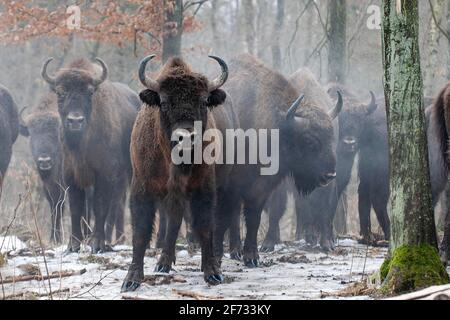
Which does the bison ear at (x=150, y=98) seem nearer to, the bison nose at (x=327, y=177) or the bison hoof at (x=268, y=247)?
the bison nose at (x=327, y=177)

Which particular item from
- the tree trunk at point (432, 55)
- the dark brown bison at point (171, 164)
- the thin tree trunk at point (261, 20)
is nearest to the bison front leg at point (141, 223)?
the dark brown bison at point (171, 164)

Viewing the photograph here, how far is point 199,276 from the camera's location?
8242mm

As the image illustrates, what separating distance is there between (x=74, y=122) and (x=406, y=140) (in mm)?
5575

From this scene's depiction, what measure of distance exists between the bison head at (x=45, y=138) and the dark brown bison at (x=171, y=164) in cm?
517

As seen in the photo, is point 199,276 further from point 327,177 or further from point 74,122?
point 74,122

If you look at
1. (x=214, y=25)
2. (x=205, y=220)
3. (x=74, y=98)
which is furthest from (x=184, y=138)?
(x=214, y=25)

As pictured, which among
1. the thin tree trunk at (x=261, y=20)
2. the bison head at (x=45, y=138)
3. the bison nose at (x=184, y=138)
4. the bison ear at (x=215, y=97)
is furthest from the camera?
the thin tree trunk at (x=261, y=20)

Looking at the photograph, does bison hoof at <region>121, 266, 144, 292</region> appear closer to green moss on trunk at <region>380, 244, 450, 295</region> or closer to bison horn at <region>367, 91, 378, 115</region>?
green moss on trunk at <region>380, 244, 450, 295</region>

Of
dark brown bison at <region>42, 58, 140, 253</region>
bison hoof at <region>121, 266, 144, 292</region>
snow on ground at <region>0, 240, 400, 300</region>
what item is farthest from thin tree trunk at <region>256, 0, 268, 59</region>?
bison hoof at <region>121, 266, 144, 292</region>

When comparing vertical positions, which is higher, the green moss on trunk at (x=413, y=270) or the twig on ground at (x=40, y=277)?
the green moss on trunk at (x=413, y=270)

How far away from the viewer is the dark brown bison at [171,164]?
726 cm

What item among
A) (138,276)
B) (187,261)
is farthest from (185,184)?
(187,261)

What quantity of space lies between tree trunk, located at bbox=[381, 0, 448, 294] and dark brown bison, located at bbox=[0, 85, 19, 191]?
26.2ft

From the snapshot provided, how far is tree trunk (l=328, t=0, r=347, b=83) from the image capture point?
13.8 meters
